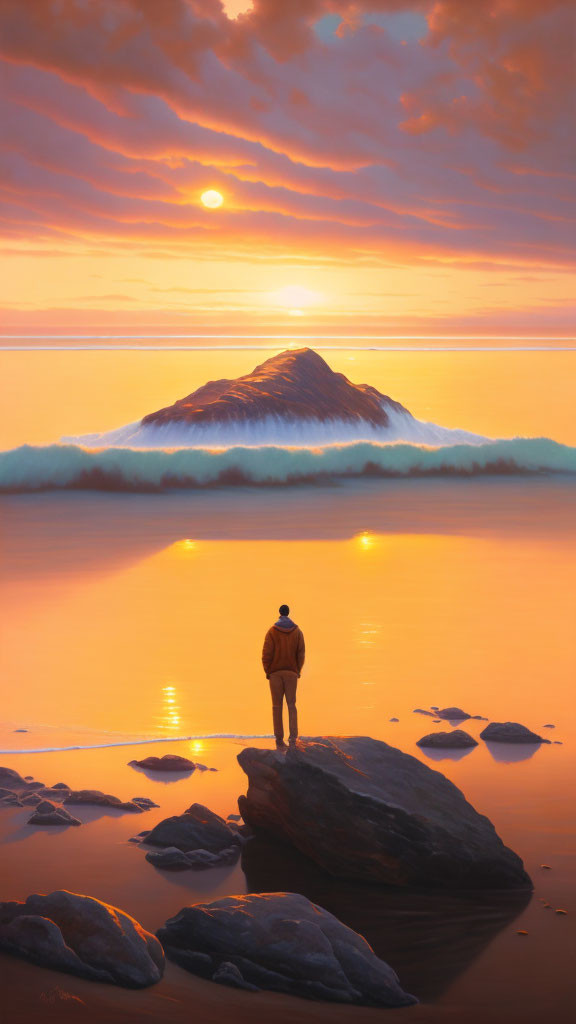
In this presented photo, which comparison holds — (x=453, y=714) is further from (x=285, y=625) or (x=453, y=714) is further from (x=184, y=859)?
(x=184, y=859)

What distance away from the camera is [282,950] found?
1165 cm

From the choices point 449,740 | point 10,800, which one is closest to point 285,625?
point 10,800

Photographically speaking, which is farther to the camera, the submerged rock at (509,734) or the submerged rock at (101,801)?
the submerged rock at (509,734)

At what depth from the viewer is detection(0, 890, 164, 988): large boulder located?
37.7ft

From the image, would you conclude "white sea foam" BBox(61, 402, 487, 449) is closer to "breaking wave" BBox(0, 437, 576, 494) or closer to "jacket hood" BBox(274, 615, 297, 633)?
"breaking wave" BBox(0, 437, 576, 494)

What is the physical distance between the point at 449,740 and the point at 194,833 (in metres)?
5.13

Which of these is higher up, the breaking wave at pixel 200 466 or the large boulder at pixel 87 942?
the breaking wave at pixel 200 466

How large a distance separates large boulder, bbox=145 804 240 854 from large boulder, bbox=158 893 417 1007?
1.97 metres

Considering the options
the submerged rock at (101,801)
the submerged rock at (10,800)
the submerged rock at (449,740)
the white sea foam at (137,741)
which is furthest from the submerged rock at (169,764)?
the submerged rock at (449,740)

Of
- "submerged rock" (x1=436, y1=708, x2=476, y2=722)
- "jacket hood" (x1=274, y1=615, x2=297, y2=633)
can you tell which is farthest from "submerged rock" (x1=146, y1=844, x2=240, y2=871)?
"submerged rock" (x1=436, y1=708, x2=476, y2=722)

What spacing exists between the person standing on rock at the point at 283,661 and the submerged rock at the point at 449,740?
3476 millimetres

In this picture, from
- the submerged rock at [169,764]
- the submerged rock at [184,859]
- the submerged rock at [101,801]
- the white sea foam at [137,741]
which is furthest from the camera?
the white sea foam at [137,741]

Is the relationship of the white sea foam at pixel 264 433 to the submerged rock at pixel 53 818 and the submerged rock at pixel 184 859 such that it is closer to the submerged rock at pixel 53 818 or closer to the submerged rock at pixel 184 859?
the submerged rock at pixel 53 818

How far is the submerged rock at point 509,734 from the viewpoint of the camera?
1823cm
